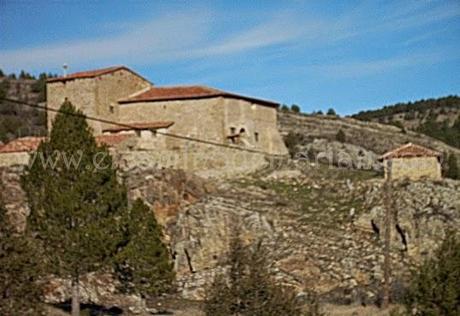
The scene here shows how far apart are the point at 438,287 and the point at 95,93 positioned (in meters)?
27.3

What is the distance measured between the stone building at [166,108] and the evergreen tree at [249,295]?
77.5 feet

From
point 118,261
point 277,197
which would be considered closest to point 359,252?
point 277,197

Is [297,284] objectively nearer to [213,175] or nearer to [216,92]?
[213,175]

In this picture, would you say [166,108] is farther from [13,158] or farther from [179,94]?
[13,158]

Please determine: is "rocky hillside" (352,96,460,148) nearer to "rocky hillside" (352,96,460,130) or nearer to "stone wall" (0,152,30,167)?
"rocky hillside" (352,96,460,130)

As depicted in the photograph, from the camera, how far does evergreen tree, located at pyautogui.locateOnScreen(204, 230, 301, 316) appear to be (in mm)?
17656

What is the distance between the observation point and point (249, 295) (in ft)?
58.6

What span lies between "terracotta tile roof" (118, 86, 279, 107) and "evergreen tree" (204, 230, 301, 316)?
24811mm

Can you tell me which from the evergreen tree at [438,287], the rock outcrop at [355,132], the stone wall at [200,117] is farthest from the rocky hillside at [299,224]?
the rock outcrop at [355,132]

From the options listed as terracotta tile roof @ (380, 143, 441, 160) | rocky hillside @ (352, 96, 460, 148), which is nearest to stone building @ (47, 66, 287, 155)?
terracotta tile roof @ (380, 143, 441, 160)

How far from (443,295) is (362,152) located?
41881 mm

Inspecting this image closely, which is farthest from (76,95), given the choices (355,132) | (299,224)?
(355,132)

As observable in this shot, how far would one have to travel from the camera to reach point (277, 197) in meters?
39.5

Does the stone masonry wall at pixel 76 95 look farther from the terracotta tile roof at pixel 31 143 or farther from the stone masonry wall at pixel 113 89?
the terracotta tile roof at pixel 31 143
